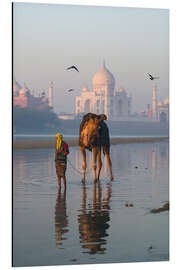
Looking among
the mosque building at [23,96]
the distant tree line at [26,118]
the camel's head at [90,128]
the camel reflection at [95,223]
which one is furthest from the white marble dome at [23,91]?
the camel reflection at [95,223]

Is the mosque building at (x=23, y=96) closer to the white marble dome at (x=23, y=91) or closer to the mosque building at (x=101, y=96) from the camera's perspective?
the white marble dome at (x=23, y=91)

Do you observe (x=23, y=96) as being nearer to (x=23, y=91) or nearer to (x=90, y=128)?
(x=23, y=91)

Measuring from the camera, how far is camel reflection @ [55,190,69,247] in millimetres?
9898

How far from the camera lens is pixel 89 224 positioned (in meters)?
10.7

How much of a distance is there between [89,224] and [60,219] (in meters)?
0.90

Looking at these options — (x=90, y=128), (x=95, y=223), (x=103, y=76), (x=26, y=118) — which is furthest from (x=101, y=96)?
(x=95, y=223)

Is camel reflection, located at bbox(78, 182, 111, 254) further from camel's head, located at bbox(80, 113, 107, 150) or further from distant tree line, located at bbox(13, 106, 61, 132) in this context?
distant tree line, located at bbox(13, 106, 61, 132)

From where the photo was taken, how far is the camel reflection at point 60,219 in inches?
390

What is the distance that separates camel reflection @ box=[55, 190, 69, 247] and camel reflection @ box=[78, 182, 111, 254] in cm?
32

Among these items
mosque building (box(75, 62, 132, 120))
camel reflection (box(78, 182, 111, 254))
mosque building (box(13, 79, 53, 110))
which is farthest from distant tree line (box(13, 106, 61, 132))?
camel reflection (box(78, 182, 111, 254))
